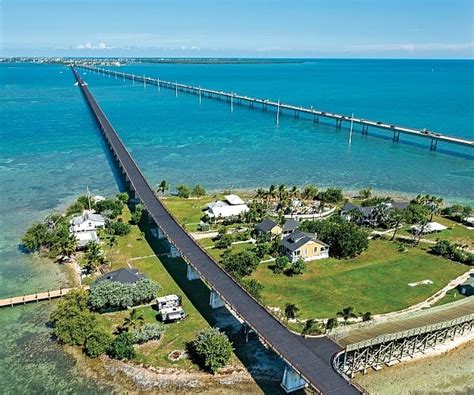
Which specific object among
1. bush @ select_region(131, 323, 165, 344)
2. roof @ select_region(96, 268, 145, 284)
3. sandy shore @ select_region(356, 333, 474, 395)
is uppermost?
roof @ select_region(96, 268, 145, 284)

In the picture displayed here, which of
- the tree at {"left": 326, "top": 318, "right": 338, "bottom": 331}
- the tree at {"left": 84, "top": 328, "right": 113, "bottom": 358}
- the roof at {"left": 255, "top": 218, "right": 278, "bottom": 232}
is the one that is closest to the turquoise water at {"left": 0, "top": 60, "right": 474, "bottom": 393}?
the tree at {"left": 84, "top": 328, "right": 113, "bottom": 358}

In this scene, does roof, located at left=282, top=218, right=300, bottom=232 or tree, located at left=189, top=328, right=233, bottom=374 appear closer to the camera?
tree, located at left=189, top=328, right=233, bottom=374

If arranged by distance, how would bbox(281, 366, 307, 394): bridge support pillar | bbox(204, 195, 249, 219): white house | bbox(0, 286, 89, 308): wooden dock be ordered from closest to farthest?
1. bbox(281, 366, 307, 394): bridge support pillar
2. bbox(0, 286, 89, 308): wooden dock
3. bbox(204, 195, 249, 219): white house

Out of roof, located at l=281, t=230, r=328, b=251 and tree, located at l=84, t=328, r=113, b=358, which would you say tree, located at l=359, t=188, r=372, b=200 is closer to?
roof, located at l=281, t=230, r=328, b=251

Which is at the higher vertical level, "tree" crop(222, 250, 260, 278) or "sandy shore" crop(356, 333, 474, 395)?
"tree" crop(222, 250, 260, 278)

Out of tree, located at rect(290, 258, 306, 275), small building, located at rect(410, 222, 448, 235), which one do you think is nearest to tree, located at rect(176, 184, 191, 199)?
tree, located at rect(290, 258, 306, 275)

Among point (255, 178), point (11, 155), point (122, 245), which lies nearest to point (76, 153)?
point (11, 155)

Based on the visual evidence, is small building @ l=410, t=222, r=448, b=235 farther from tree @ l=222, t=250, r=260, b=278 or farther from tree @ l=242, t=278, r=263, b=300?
tree @ l=242, t=278, r=263, b=300

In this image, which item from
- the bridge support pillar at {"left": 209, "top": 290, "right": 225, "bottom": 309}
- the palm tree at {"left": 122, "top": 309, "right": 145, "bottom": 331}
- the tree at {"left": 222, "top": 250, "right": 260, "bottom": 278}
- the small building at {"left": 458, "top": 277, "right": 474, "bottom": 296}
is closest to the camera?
the palm tree at {"left": 122, "top": 309, "right": 145, "bottom": 331}
